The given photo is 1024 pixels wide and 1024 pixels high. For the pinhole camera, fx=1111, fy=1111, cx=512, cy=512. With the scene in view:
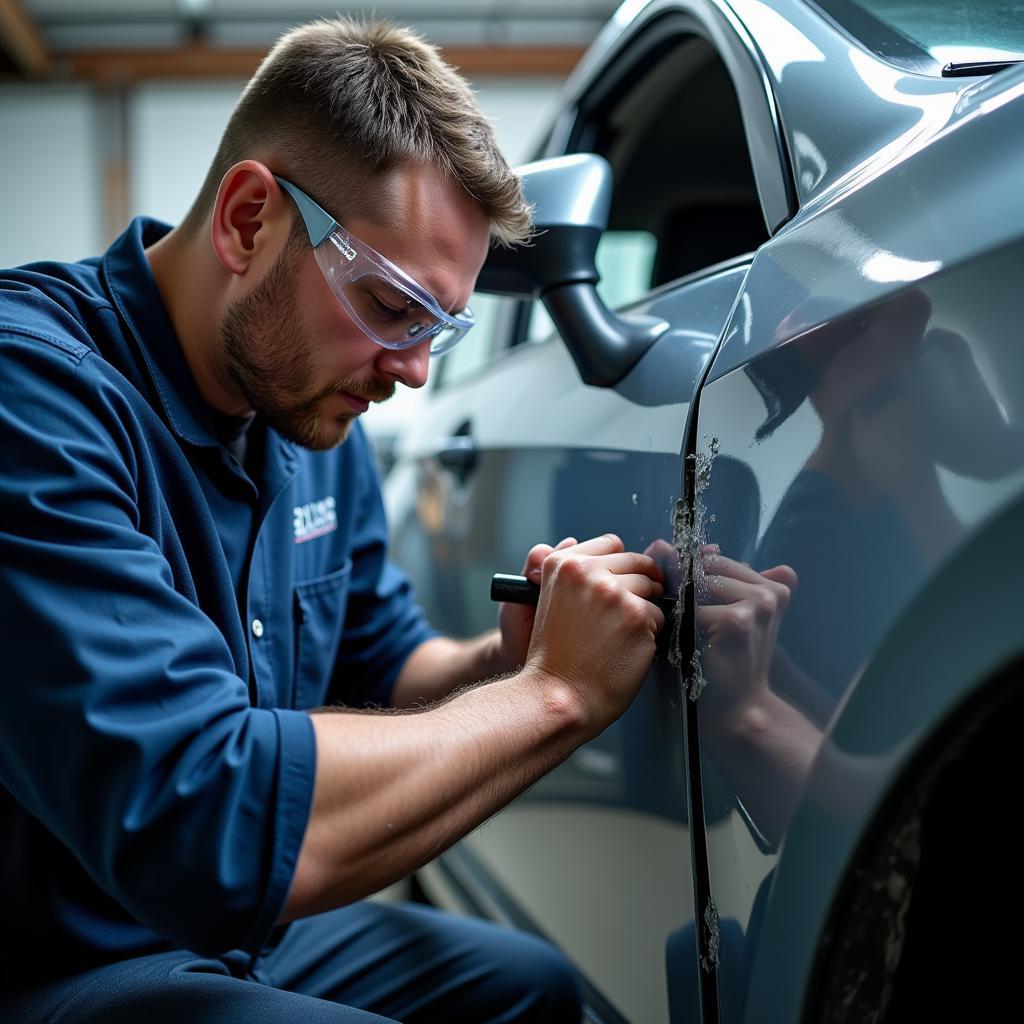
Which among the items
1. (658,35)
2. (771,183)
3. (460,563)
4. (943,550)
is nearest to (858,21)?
(771,183)

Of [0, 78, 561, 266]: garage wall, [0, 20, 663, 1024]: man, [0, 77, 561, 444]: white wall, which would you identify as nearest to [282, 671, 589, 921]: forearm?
[0, 20, 663, 1024]: man

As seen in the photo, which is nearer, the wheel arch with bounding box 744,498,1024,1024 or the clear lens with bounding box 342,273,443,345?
the wheel arch with bounding box 744,498,1024,1024

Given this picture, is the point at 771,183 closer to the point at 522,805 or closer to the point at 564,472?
the point at 564,472

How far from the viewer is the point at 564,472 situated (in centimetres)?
120

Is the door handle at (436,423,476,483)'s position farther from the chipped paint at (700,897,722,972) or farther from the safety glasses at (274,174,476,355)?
the chipped paint at (700,897,722,972)

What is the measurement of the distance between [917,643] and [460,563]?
1130mm

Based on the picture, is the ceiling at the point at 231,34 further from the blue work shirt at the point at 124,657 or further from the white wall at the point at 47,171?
the blue work shirt at the point at 124,657

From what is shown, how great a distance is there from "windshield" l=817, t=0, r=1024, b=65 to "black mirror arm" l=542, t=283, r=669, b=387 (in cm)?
32

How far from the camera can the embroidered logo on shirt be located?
4.27ft

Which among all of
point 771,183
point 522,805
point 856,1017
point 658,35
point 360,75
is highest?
point 658,35

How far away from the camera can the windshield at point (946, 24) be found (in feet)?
2.94

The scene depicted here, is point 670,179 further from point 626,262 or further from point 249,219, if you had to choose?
point 249,219

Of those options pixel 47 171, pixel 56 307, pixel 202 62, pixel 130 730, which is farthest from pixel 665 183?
pixel 47 171

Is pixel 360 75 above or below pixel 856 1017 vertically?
above
